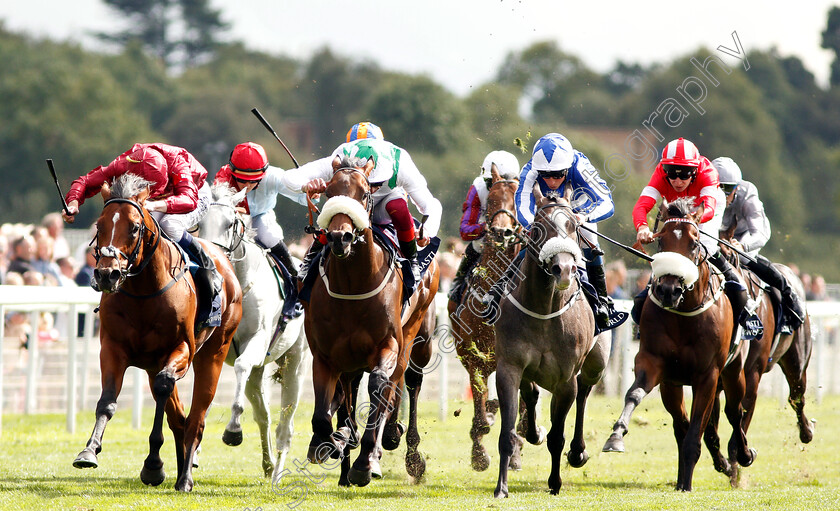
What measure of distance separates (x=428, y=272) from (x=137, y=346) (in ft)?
8.39

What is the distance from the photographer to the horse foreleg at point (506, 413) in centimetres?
670

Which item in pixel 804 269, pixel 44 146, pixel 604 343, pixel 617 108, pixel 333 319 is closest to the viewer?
pixel 333 319

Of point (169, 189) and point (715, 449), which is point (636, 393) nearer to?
point (715, 449)

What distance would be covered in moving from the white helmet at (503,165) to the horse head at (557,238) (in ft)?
3.99

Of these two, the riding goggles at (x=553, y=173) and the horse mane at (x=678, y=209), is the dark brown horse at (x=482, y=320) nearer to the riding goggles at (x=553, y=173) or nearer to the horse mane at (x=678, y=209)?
the riding goggles at (x=553, y=173)

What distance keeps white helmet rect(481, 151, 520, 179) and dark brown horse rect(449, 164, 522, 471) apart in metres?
0.05

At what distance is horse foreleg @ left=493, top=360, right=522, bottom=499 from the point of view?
6.70 m

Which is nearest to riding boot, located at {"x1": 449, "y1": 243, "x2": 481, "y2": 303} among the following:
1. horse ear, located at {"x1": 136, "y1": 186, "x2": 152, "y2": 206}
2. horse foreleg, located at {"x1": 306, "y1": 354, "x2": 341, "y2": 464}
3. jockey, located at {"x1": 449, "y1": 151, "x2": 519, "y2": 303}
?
jockey, located at {"x1": 449, "y1": 151, "x2": 519, "y2": 303}

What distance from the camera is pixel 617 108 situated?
57.0 m

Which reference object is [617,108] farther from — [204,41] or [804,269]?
[204,41]

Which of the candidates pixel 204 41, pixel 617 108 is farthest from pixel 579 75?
pixel 204 41

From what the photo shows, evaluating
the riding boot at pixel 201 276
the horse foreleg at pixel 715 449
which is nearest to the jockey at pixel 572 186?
the horse foreleg at pixel 715 449

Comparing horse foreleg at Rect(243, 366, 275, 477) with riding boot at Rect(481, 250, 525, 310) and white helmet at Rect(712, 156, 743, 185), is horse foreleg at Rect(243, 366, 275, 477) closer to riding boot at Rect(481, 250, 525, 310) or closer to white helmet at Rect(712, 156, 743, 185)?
riding boot at Rect(481, 250, 525, 310)

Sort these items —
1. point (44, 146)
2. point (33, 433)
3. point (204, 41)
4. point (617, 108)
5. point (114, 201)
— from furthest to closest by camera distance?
point (204, 41) → point (617, 108) → point (44, 146) → point (33, 433) → point (114, 201)
